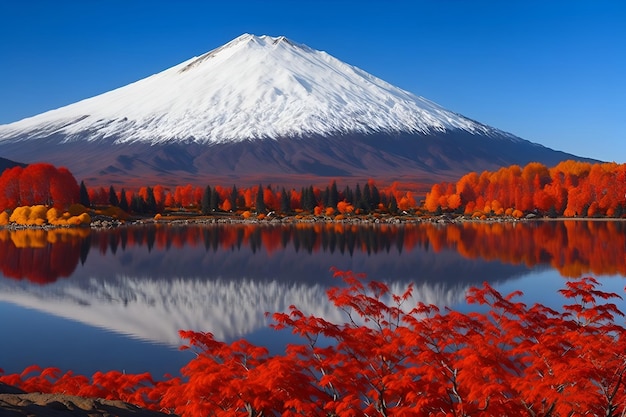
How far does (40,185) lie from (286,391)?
8661 centimetres

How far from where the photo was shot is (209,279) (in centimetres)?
3281

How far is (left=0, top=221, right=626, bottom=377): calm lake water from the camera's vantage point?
19.3 metres

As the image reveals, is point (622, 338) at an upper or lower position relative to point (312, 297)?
upper

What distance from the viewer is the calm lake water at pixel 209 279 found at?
19.3m

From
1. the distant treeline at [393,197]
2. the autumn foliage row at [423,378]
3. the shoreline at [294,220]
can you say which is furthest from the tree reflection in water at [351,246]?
the distant treeline at [393,197]

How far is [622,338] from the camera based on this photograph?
10898mm

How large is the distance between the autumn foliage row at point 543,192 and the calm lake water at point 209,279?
120ft

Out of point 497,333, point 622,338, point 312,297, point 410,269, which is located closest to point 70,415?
point 497,333

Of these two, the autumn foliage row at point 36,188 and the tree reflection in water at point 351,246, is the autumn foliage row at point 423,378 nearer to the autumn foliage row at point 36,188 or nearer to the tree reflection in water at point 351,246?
the tree reflection in water at point 351,246

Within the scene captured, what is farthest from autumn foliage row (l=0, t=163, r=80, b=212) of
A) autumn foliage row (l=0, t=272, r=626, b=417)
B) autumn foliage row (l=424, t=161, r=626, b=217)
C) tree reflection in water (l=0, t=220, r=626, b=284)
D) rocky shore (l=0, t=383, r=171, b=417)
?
rocky shore (l=0, t=383, r=171, b=417)

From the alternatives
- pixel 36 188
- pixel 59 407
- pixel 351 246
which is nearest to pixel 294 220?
pixel 36 188

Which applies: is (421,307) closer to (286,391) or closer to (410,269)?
(286,391)

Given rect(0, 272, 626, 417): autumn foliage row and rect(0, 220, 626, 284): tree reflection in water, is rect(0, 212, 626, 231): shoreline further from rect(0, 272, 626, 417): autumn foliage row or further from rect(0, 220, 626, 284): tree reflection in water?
rect(0, 272, 626, 417): autumn foliage row

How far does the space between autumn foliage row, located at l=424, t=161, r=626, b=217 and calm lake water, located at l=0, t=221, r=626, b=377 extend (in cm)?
3646
